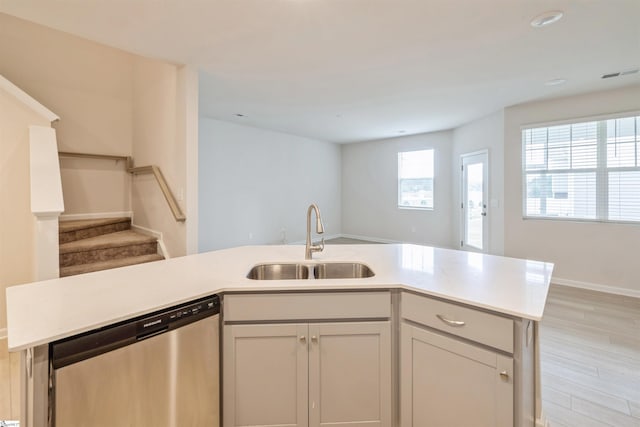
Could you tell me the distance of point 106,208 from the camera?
434 centimetres

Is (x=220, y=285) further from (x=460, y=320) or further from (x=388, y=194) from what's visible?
(x=388, y=194)

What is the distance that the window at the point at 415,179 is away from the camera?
695cm

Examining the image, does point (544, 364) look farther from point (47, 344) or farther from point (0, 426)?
point (0, 426)

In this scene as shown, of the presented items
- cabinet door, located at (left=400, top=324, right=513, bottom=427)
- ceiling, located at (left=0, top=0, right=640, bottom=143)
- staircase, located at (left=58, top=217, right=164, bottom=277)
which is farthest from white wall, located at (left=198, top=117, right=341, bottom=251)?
cabinet door, located at (left=400, top=324, right=513, bottom=427)

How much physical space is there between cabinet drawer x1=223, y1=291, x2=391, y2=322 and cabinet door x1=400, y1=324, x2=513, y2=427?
188 mm

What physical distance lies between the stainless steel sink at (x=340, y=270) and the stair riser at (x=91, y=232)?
307cm

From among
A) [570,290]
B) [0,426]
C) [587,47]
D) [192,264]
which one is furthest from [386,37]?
[570,290]

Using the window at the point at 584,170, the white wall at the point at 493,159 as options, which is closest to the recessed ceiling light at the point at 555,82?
the window at the point at 584,170

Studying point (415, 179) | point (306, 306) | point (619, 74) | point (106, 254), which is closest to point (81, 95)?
point (106, 254)

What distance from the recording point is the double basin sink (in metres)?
1.92

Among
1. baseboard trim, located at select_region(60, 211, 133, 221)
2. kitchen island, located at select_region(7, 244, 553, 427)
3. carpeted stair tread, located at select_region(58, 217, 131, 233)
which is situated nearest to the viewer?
kitchen island, located at select_region(7, 244, 553, 427)

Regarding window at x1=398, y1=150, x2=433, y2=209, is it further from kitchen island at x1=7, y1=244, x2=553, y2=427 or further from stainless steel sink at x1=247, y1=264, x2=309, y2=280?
stainless steel sink at x1=247, y1=264, x2=309, y2=280

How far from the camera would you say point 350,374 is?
1.50 meters

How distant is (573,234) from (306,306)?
4.43 meters
